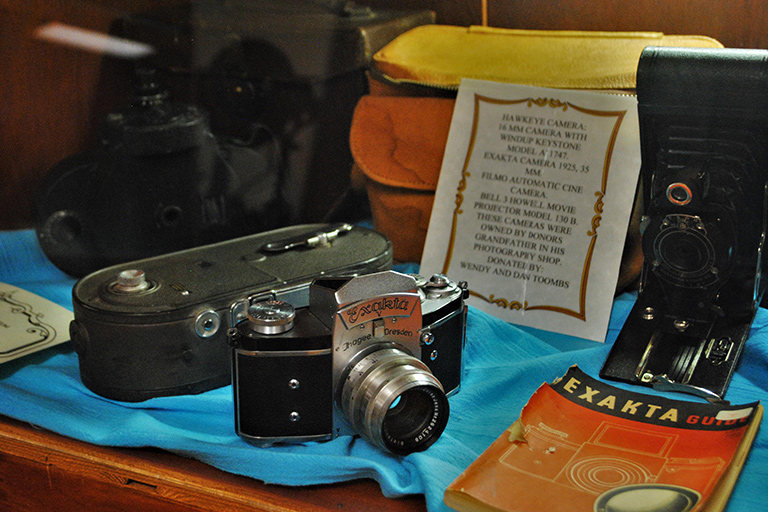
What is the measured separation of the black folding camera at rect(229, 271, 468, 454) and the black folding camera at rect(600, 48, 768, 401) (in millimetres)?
205

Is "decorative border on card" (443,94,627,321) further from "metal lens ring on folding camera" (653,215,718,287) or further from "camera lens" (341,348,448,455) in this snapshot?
"camera lens" (341,348,448,455)

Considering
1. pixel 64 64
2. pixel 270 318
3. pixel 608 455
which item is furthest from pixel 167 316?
pixel 64 64

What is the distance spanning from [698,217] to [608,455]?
0.82 feet

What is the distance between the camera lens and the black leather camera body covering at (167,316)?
0.68 metres

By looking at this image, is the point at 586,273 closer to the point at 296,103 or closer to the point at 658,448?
the point at 658,448

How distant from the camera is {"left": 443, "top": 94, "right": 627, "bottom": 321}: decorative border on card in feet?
2.73

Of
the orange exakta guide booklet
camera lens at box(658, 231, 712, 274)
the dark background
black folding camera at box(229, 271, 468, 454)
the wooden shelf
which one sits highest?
the dark background

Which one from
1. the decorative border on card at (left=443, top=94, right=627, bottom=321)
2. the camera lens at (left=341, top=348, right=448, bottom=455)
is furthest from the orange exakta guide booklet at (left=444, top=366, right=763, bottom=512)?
the decorative border on card at (left=443, top=94, right=627, bottom=321)

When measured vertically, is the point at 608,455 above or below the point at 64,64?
below

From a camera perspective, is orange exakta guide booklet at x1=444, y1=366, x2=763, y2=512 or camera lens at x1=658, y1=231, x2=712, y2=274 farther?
camera lens at x1=658, y1=231, x2=712, y2=274

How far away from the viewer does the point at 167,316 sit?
2.24 feet

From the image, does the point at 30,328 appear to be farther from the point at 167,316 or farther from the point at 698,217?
the point at 698,217

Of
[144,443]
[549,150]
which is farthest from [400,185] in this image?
[144,443]

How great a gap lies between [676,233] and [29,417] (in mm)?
587
